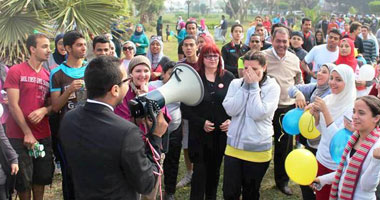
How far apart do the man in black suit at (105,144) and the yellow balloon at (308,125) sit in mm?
1873

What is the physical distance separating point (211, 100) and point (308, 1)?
2299 inches

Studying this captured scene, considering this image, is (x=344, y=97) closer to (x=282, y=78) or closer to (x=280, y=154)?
(x=282, y=78)

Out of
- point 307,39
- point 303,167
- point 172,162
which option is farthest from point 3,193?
point 307,39

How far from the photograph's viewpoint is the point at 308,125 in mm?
3584

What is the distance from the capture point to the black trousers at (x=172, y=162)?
460 centimetres

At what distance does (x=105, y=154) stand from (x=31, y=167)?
2111 millimetres

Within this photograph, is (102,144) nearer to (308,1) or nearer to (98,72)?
(98,72)

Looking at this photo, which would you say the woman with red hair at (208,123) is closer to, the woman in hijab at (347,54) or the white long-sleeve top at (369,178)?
the white long-sleeve top at (369,178)

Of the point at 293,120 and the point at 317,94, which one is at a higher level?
the point at 317,94

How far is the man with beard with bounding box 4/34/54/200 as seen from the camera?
3734 millimetres

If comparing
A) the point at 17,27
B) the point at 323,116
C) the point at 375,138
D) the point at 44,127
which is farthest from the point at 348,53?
the point at 17,27

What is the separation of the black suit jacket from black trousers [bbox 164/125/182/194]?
7.82ft

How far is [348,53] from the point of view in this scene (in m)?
5.38

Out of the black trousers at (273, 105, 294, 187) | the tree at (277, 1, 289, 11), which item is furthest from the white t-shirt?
the tree at (277, 1, 289, 11)
